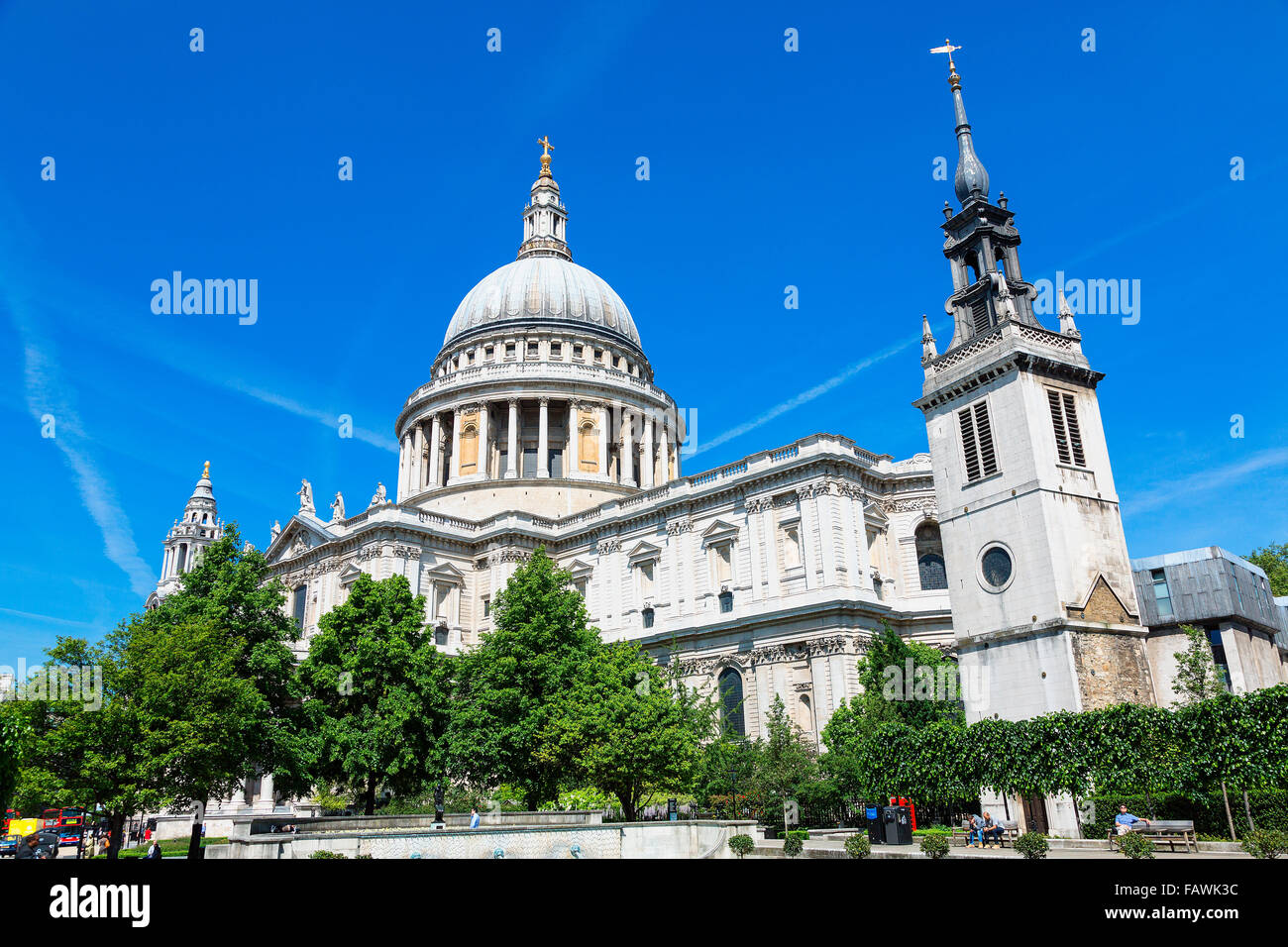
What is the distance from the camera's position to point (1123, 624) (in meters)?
31.2

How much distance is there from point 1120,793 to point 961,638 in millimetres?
8211

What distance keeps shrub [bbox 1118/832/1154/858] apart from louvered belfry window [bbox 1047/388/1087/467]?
15.8m

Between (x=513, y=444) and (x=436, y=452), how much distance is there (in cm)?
736

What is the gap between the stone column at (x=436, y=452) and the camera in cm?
7488

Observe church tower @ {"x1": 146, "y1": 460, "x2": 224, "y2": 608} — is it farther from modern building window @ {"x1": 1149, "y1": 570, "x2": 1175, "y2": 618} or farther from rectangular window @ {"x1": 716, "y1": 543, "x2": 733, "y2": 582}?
modern building window @ {"x1": 1149, "y1": 570, "x2": 1175, "y2": 618}

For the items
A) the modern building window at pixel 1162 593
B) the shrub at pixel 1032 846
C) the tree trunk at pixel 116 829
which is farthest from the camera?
the modern building window at pixel 1162 593

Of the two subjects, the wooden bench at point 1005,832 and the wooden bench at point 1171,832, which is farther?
the wooden bench at point 1005,832

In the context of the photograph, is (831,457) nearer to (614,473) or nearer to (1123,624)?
(1123,624)

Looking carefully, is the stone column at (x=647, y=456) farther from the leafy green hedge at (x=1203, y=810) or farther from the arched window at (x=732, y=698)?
the leafy green hedge at (x=1203, y=810)

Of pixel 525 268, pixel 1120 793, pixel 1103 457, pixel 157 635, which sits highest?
pixel 525 268

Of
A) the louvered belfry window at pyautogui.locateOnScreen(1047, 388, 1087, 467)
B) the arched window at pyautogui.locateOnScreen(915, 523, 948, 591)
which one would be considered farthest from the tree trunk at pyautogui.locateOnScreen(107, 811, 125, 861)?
the arched window at pyautogui.locateOnScreen(915, 523, 948, 591)

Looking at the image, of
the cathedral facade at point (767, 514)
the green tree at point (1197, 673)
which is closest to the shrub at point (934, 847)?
the cathedral facade at point (767, 514)

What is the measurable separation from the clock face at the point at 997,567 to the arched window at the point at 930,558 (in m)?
18.5
